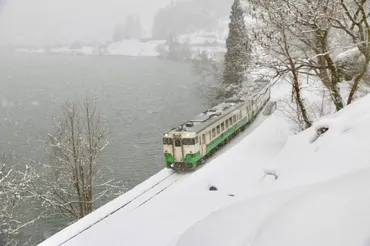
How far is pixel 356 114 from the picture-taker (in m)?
9.23

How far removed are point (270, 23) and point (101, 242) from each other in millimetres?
9635

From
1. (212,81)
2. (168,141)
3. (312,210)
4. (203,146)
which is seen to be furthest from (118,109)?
(312,210)

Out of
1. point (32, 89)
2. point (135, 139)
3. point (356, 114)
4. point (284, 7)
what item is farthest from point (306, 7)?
point (32, 89)

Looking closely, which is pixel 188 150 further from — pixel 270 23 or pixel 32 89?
pixel 32 89

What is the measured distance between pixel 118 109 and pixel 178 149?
1012 inches

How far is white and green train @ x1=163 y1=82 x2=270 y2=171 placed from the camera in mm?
21219

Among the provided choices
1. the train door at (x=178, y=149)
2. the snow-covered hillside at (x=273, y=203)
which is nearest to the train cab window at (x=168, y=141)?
the train door at (x=178, y=149)

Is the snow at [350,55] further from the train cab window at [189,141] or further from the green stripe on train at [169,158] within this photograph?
the green stripe on train at [169,158]

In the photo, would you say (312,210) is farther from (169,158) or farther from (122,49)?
(122,49)

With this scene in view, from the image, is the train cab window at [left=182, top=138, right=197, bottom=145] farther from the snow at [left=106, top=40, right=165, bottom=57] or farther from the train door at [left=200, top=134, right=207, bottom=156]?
the snow at [left=106, top=40, right=165, bottom=57]

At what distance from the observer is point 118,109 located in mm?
45844

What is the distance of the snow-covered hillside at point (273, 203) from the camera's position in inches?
171

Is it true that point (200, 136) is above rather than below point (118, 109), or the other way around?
above

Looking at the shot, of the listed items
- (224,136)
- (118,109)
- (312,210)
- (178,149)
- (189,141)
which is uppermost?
(312,210)
